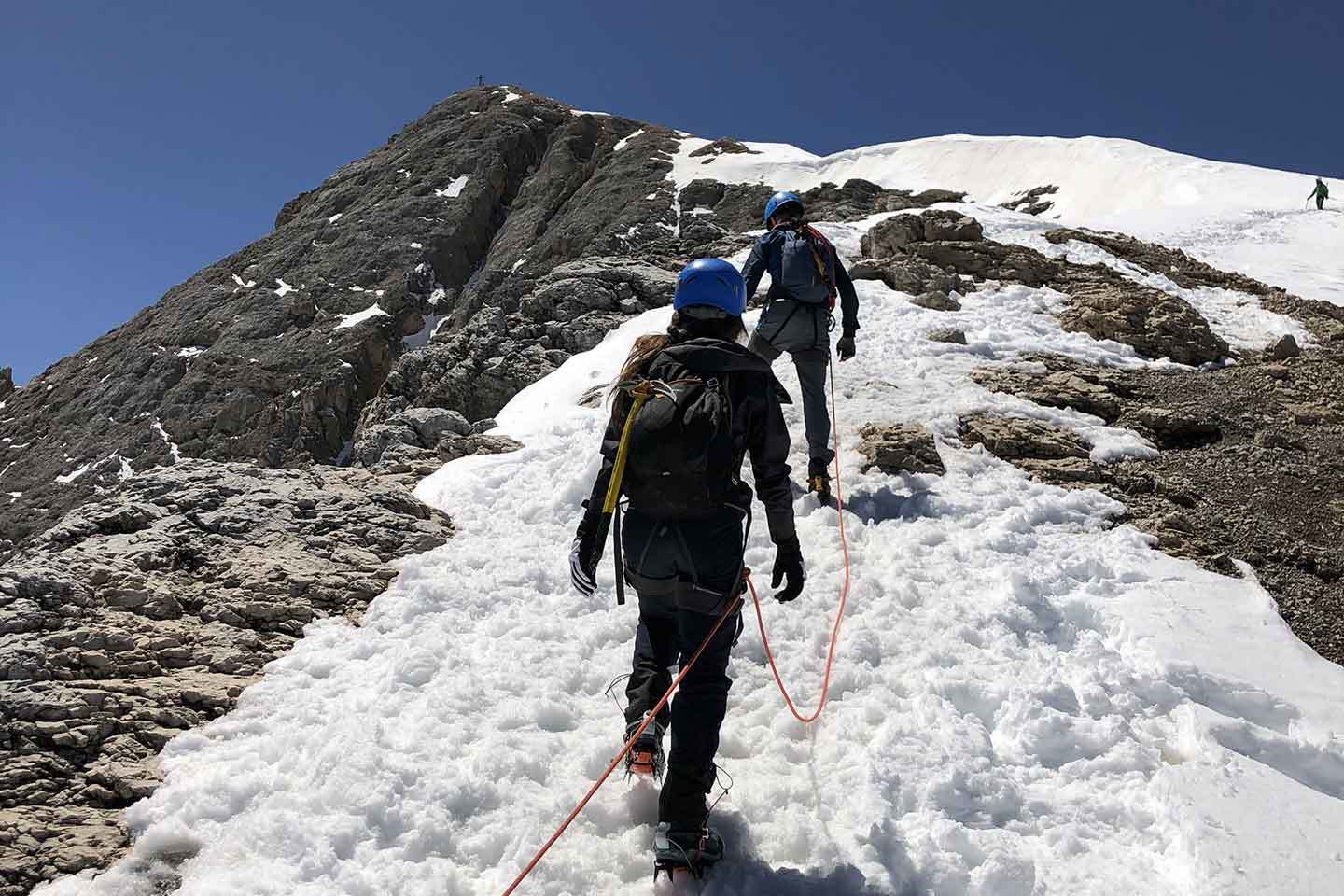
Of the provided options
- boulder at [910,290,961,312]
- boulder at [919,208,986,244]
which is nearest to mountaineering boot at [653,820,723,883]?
boulder at [910,290,961,312]

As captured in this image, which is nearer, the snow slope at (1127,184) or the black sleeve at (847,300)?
the black sleeve at (847,300)

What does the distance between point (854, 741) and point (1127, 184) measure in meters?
43.0

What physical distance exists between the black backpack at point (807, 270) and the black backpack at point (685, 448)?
4.41m

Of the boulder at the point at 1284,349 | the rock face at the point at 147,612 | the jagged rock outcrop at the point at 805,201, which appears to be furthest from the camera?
the jagged rock outcrop at the point at 805,201

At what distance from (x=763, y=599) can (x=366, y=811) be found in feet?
11.3

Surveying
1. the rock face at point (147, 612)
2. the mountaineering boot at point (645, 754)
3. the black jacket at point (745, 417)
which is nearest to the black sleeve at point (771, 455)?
the black jacket at point (745, 417)

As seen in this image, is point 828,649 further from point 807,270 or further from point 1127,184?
point 1127,184

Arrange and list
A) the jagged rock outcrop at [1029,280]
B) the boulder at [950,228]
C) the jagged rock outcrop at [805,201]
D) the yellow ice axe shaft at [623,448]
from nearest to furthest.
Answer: the yellow ice axe shaft at [623,448]
the jagged rock outcrop at [1029,280]
the boulder at [950,228]
the jagged rock outcrop at [805,201]

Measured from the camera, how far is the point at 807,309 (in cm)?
→ 797

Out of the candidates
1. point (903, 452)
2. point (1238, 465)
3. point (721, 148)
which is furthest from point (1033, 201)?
point (903, 452)

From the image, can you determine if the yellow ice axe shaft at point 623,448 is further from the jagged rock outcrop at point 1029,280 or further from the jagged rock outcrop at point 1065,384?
the jagged rock outcrop at point 1029,280

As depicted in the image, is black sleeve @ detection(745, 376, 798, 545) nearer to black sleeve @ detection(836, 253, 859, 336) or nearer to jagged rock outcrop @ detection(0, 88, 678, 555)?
black sleeve @ detection(836, 253, 859, 336)

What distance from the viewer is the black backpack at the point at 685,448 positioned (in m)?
Answer: 3.64

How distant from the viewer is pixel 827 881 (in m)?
3.82
